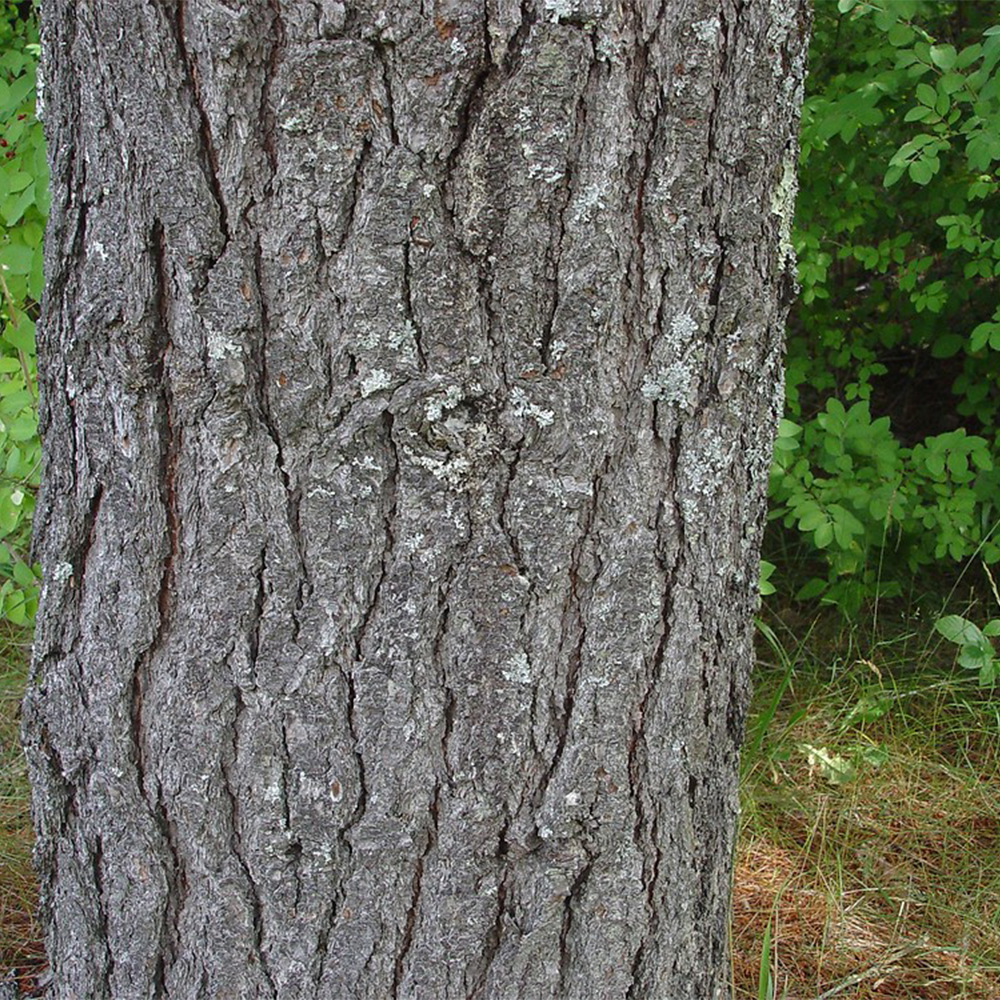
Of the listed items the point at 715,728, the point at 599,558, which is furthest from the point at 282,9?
the point at 715,728

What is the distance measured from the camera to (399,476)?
3.66ft

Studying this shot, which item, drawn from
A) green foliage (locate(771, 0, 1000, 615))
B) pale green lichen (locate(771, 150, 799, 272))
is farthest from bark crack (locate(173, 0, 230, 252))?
green foliage (locate(771, 0, 1000, 615))

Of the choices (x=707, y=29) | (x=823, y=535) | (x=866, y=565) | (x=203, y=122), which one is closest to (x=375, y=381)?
(x=203, y=122)

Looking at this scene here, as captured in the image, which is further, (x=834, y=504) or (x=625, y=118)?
(x=834, y=504)

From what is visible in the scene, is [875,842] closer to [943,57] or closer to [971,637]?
[971,637]

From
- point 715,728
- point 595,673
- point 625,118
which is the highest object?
point 625,118

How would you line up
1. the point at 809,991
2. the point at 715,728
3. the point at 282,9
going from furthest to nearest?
the point at 809,991 → the point at 715,728 → the point at 282,9

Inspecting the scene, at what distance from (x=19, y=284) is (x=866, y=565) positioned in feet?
7.95

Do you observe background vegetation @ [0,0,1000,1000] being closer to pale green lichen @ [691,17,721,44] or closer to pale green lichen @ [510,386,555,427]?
pale green lichen @ [510,386,555,427]

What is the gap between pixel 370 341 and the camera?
108cm

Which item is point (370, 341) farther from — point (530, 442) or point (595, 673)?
point (595, 673)

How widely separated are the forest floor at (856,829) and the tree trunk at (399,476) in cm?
61

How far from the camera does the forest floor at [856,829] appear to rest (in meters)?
1.94

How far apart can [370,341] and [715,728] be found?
2.22ft
